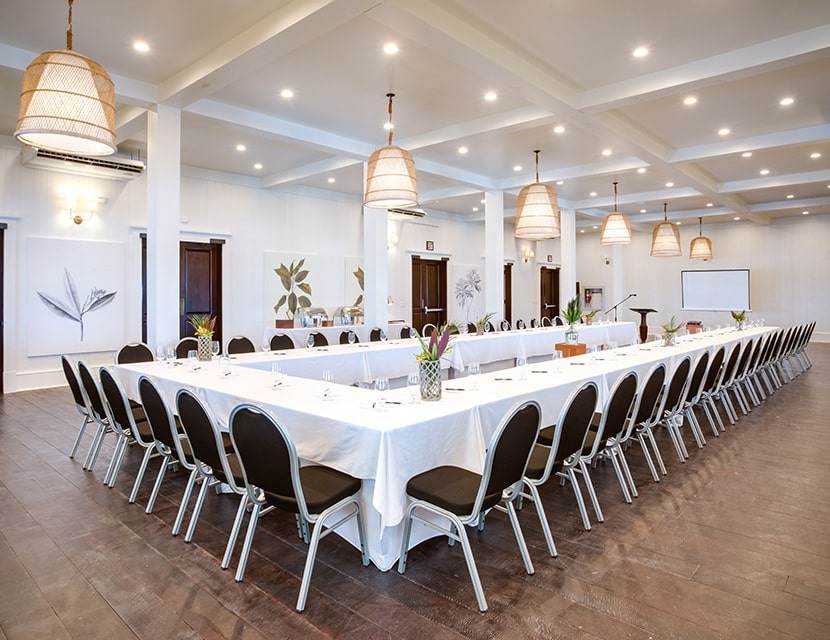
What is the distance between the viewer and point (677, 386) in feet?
13.3

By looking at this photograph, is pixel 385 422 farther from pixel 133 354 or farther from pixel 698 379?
pixel 133 354

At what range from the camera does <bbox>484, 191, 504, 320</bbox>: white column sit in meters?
10.5

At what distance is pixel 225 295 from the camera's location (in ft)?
31.4

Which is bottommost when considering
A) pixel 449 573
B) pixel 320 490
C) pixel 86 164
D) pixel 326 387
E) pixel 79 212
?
pixel 449 573

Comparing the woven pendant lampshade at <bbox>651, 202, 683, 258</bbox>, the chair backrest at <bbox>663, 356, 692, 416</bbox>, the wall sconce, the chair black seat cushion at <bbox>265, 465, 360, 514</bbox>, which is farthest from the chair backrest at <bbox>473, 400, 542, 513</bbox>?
the woven pendant lampshade at <bbox>651, 202, 683, 258</bbox>

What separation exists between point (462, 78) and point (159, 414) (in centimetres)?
443

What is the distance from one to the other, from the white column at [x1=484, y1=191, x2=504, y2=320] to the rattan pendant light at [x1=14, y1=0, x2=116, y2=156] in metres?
7.92

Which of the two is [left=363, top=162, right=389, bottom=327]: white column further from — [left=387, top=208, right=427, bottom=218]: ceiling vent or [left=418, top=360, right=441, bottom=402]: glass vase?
[left=418, top=360, right=441, bottom=402]: glass vase

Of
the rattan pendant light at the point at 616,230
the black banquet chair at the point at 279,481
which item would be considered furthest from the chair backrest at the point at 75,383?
the rattan pendant light at the point at 616,230

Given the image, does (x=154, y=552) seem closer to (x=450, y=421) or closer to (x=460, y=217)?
(x=450, y=421)

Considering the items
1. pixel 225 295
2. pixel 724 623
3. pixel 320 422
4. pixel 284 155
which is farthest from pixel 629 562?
pixel 225 295

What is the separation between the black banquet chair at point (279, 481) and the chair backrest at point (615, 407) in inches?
58.2

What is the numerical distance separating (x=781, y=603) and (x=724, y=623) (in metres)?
0.36

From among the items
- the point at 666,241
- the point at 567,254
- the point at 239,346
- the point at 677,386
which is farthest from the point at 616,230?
the point at 239,346
